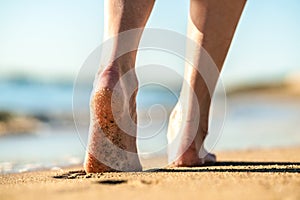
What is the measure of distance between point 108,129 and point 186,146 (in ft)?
1.50

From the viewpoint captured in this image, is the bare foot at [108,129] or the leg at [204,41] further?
the leg at [204,41]

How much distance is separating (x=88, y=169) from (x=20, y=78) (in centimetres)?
931

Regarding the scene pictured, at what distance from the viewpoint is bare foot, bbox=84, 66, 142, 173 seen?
5.35 feet

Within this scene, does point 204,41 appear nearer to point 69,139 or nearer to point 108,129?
point 108,129

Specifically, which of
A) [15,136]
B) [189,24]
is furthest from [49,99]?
[189,24]

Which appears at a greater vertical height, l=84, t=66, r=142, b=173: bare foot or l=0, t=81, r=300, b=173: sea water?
l=0, t=81, r=300, b=173: sea water

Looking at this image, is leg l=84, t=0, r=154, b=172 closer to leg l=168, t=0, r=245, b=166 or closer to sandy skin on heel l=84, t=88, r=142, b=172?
sandy skin on heel l=84, t=88, r=142, b=172

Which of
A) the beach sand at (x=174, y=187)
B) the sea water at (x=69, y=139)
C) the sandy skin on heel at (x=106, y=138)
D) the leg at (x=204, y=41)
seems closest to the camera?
the beach sand at (x=174, y=187)

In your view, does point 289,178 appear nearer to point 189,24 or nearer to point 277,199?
point 277,199

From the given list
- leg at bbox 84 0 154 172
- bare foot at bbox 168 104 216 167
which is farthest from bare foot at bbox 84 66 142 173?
bare foot at bbox 168 104 216 167

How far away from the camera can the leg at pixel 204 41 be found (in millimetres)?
1951

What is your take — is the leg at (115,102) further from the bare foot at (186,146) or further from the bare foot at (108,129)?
the bare foot at (186,146)

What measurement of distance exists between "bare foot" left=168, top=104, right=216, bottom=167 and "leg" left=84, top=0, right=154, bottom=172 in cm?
32

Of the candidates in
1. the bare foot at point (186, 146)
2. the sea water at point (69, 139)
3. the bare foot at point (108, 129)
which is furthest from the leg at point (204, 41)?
the bare foot at point (108, 129)
